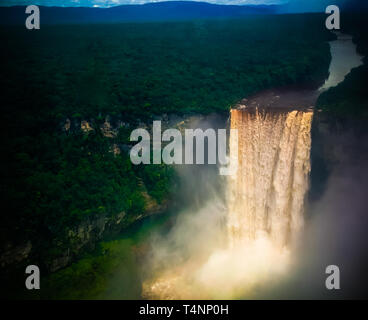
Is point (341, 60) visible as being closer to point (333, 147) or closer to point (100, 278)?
point (333, 147)

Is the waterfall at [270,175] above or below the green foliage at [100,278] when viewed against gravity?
above

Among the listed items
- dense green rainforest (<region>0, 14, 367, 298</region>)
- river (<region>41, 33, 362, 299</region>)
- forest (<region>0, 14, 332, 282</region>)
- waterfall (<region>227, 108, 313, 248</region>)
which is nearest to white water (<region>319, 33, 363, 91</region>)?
dense green rainforest (<region>0, 14, 367, 298</region>)

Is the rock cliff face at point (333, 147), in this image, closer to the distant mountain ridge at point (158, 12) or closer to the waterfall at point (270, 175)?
the waterfall at point (270, 175)

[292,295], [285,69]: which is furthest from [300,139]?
[285,69]

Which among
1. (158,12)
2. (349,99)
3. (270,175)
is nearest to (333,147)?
(349,99)

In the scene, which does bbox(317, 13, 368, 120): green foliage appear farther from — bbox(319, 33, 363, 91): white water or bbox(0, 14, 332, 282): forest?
bbox(0, 14, 332, 282): forest

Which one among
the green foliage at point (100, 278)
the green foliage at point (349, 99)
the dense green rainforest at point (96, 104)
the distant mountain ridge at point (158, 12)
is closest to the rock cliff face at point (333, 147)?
the green foliage at point (349, 99)

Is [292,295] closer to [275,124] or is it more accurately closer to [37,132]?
[275,124]
